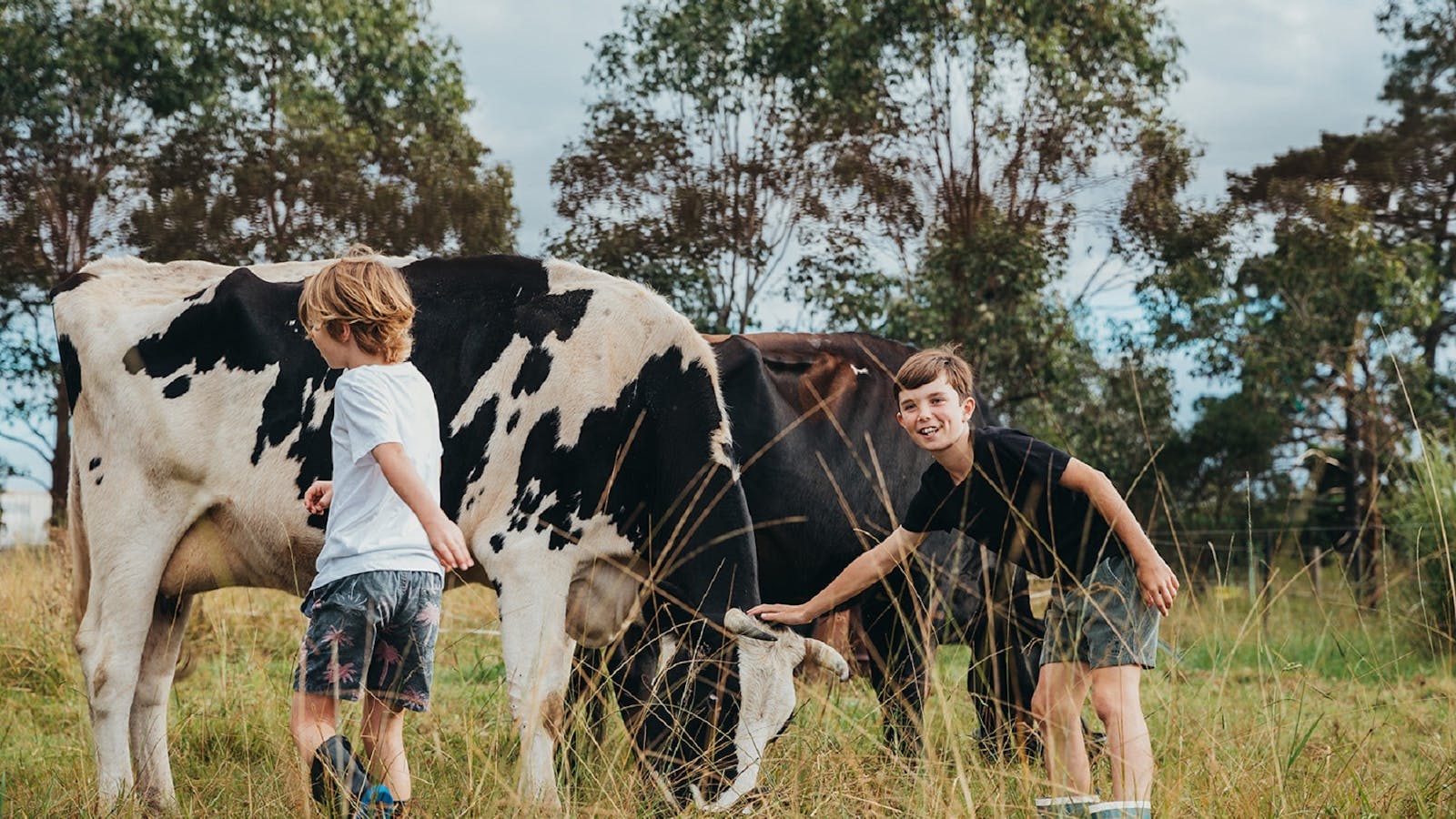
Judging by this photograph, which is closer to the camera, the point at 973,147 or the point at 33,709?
the point at 33,709

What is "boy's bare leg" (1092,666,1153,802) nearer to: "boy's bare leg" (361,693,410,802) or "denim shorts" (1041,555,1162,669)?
"denim shorts" (1041,555,1162,669)

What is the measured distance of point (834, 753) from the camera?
3916 millimetres

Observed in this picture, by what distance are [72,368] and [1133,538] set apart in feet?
13.1

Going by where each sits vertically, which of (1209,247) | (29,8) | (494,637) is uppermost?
(29,8)

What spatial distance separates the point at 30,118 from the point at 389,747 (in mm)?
16558

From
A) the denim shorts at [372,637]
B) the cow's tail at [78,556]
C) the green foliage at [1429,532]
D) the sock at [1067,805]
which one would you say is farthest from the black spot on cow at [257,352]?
the green foliage at [1429,532]

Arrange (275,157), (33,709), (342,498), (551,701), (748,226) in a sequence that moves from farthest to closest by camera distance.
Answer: (275,157) → (748,226) → (33,709) → (551,701) → (342,498)

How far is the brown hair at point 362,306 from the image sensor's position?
10.6 feet

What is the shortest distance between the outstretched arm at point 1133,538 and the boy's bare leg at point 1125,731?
0.24 metres

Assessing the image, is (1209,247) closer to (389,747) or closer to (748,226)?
(748,226)

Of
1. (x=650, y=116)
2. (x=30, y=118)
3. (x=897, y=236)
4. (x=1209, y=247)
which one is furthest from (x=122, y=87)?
(x=1209, y=247)

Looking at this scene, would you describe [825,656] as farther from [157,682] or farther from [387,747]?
[157,682]

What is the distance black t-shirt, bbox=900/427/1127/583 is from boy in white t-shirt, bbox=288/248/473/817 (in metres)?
1.54

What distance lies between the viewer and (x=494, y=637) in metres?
8.49
